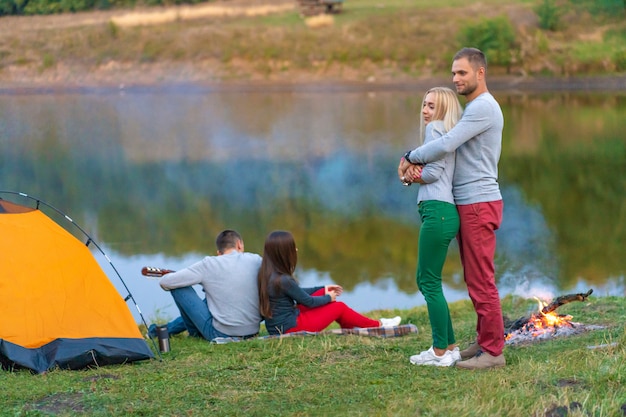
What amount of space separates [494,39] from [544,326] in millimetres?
33247

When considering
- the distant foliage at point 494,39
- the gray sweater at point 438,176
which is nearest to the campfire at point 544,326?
the gray sweater at point 438,176

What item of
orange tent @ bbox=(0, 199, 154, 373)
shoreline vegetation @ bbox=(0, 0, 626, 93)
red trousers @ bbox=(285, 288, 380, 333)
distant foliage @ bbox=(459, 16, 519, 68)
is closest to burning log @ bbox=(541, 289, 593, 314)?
red trousers @ bbox=(285, 288, 380, 333)

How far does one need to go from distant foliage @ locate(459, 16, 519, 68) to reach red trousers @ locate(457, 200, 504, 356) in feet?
110

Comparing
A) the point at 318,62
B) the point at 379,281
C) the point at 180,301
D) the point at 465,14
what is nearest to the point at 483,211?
the point at 180,301

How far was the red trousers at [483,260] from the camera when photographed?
4.85 m

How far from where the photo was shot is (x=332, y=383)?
474 centimetres

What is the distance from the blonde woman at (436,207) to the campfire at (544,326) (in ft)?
3.15

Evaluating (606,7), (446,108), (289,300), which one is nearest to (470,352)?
(446,108)

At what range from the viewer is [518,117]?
27.4m

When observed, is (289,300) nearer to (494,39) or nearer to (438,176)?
(438,176)

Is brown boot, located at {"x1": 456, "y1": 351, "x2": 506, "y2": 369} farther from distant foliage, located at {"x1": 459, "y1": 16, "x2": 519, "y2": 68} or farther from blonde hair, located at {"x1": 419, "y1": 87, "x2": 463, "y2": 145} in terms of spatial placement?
distant foliage, located at {"x1": 459, "y1": 16, "x2": 519, "y2": 68}

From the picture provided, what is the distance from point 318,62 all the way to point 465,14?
288 inches

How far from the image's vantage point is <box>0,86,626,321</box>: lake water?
1145cm

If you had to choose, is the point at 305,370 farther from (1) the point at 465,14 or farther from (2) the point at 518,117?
(1) the point at 465,14
